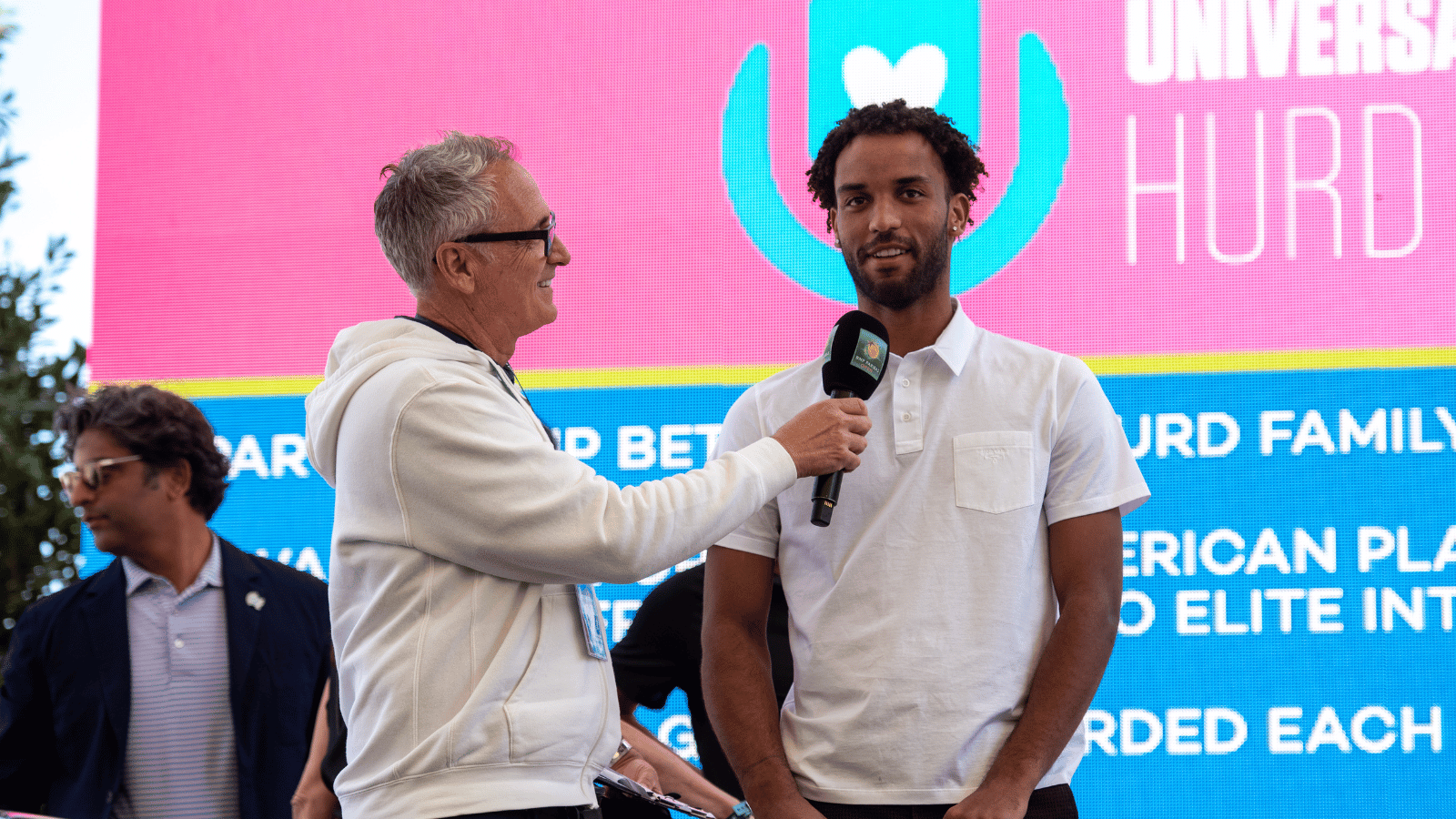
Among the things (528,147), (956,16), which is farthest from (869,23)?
(528,147)

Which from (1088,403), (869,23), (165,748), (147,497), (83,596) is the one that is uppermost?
(869,23)

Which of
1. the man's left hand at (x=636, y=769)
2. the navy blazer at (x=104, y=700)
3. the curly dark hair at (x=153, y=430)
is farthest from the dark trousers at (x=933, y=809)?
the curly dark hair at (x=153, y=430)

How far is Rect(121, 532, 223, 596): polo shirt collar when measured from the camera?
237 cm

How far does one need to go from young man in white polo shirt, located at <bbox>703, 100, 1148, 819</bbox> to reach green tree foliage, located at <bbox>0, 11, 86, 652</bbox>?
332cm

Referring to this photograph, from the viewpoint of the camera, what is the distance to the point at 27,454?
13.4 feet

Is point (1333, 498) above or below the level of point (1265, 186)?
below

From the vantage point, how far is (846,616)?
156 cm

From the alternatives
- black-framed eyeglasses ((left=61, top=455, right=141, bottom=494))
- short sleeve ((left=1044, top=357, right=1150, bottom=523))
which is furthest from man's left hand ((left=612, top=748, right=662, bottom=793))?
black-framed eyeglasses ((left=61, top=455, right=141, bottom=494))

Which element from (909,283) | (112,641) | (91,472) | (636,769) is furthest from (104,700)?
(909,283)

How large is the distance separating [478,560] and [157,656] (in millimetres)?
1238

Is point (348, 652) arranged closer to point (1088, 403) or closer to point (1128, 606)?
point (1088, 403)

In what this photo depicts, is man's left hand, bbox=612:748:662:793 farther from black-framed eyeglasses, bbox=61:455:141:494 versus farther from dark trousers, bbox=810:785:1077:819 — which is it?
black-framed eyeglasses, bbox=61:455:141:494

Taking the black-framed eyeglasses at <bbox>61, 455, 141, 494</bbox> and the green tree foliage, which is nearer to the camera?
the black-framed eyeglasses at <bbox>61, 455, 141, 494</bbox>

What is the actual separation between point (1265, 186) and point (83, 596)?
2.88 meters
